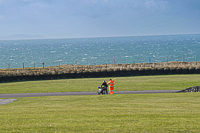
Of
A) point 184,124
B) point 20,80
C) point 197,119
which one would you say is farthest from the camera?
point 20,80

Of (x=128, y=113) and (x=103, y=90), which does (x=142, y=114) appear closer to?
(x=128, y=113)

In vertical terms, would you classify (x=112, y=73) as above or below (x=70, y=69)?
below

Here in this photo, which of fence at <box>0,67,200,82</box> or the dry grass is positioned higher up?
the dry grass

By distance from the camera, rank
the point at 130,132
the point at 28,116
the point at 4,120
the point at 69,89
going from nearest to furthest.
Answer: the point at 130,132 → the point at 4,120 → the point at 28,116 → the point at 69,89

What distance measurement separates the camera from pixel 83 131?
973cm

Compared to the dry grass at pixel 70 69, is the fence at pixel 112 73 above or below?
below

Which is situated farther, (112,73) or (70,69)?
(70,69)

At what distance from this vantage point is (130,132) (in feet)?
31.1

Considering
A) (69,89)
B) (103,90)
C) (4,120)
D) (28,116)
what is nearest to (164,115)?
(28,116)

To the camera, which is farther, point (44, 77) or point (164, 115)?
point (44, 77)

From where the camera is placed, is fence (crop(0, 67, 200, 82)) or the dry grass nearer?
fence (crop(0, 67, 200, 82))

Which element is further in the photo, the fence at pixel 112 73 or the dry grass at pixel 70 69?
the dry grass at pixel 70 69

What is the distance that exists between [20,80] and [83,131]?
33.4 metres

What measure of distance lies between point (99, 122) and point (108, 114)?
1685mm
